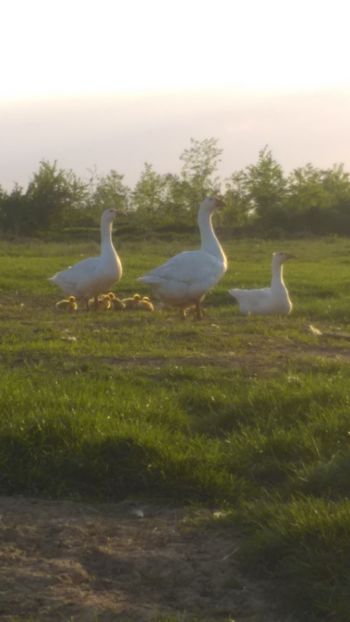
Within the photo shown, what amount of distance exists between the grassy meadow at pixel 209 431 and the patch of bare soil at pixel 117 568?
6.9 inches

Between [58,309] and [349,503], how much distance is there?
10472 millimetres

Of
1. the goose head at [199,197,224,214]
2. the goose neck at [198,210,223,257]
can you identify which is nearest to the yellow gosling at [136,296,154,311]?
the goose neck at [198,210,223,257]

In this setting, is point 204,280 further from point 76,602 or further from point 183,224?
point 183,224

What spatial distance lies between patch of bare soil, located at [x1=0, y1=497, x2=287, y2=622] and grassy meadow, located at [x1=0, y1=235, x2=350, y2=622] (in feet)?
0.58

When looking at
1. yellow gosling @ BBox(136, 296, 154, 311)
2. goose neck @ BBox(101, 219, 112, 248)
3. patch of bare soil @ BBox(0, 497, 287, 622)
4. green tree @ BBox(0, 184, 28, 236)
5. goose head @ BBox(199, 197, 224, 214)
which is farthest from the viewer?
green tree @ BBox(0, 184, 28, 236)

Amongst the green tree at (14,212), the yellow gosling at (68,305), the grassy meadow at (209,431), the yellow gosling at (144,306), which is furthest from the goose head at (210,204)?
the green tree at (14,212)

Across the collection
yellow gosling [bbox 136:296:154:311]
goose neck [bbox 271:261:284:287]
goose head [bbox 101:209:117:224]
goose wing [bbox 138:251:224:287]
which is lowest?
yellow gosling [bbox 136:296:154:311]

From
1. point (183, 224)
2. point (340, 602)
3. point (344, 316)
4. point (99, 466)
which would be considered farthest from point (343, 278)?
point (183, 224)

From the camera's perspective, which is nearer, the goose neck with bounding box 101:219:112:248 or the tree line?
the goose neck with bounding box 101:219:112:248

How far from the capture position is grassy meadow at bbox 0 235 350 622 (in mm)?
5273

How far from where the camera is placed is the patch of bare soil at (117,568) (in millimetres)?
4848

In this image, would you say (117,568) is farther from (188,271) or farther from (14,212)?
(14,212)

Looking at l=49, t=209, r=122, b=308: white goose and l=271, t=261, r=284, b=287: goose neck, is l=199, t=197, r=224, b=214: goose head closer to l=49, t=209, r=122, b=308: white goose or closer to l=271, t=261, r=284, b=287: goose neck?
l=271, t=261, r=284, b=287: goose neck

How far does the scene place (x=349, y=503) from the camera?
549cm
